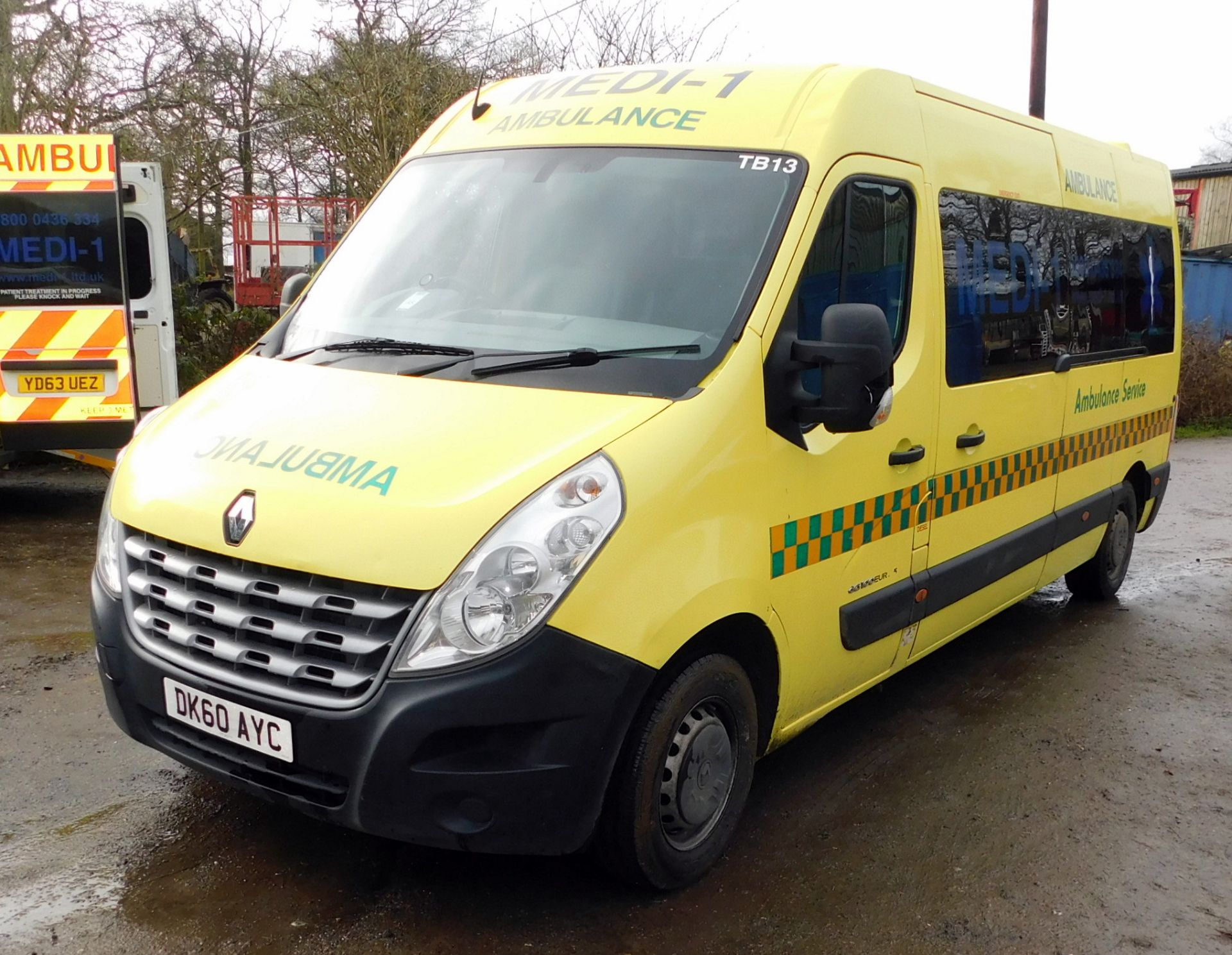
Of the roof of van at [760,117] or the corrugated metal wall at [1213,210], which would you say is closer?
the roof of van at [760,117]

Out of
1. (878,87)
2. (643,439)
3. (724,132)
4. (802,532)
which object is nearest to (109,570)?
(643,439)

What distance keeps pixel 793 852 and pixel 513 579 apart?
1482mm

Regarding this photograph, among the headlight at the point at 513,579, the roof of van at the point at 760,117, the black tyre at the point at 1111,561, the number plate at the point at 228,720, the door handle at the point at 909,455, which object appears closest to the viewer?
the headlight at the point at 513,579

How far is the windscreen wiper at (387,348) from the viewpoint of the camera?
11.1 ft

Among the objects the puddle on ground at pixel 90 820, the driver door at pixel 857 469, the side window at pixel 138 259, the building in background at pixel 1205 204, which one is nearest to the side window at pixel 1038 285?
the driver door at pixel 857 469

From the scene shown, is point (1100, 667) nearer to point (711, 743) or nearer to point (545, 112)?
point (711, 743)

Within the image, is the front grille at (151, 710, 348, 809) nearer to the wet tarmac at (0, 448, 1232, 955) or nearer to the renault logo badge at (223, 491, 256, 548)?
the wet tarmac at (0, 448, 1232, 955)

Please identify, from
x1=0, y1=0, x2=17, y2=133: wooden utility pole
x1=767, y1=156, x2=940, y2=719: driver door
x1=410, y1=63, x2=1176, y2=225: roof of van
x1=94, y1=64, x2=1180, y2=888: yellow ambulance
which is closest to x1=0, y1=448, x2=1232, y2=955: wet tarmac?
x1=94, y1=64, x2=1180, y2=888: yellow ambulance

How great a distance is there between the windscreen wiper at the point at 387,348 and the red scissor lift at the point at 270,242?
47.7 ft

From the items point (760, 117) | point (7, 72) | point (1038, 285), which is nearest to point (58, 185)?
point (760, 117)

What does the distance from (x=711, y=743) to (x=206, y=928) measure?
1395 mm

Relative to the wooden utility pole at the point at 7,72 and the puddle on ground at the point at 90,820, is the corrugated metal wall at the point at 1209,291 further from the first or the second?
the puddle on ground at the point at 90,820

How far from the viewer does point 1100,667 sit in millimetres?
5465

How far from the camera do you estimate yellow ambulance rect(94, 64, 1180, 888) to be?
8.82 feet
